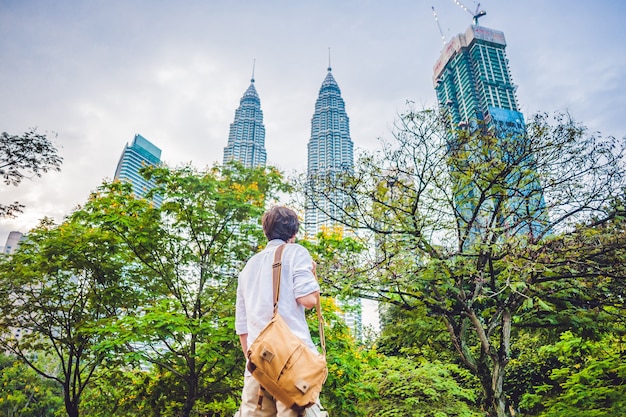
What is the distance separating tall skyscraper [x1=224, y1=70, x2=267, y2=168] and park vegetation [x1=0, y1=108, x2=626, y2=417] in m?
40.9

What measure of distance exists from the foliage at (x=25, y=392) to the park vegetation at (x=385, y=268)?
14.3 meters

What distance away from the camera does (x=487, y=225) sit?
545 cm

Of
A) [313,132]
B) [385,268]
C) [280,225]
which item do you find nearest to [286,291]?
[280,225]

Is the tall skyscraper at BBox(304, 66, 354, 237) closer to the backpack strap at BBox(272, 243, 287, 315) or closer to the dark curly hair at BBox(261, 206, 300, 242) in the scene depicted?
the dark curly hair at BBox(261, 206, 300, 242)

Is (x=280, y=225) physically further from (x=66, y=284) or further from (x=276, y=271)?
(x=66, y=284)

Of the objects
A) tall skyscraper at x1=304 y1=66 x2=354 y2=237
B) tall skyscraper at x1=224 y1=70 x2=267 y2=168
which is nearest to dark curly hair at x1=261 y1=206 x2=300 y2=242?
tall skyscraper at x1=304 y1=66 x2=354 y2=237

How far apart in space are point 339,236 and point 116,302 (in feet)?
16.1

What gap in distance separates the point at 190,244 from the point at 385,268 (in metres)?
4.44

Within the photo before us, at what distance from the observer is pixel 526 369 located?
10000mm

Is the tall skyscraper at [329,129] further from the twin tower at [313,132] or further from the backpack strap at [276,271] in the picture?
the backpack strap at [276,271]

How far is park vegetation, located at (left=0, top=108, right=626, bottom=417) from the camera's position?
16.5ft

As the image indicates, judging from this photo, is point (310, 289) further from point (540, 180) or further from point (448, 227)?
point (540, 180)

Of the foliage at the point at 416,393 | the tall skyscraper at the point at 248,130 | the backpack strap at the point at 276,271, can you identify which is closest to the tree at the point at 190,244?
the foliage at the point at 416,393

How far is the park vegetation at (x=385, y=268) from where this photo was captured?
16.5 feet
